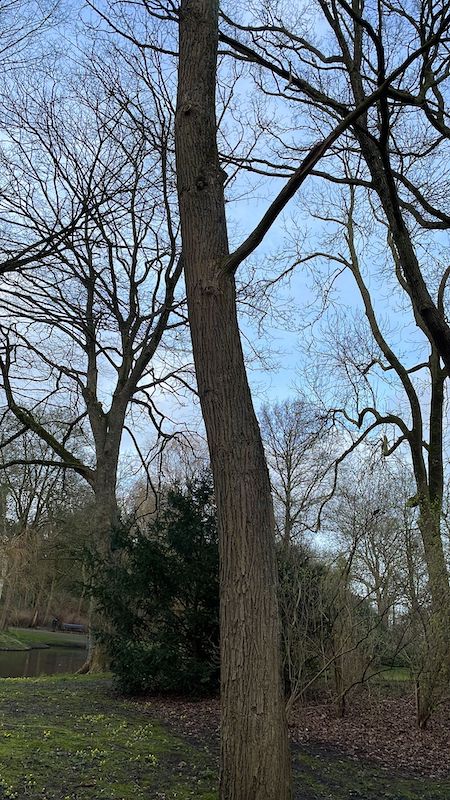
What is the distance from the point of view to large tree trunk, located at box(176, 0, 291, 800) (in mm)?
3139

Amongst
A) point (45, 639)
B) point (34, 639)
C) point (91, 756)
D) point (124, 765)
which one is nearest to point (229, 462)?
point (124, 765)

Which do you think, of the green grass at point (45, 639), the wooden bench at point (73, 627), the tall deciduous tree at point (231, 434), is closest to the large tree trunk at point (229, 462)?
the tall deciduous tree at point (231, 434)

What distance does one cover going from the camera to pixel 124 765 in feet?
15.1

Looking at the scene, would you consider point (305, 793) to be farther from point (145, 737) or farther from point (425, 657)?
point (425, 657)

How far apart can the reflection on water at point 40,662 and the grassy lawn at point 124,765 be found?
399 inches

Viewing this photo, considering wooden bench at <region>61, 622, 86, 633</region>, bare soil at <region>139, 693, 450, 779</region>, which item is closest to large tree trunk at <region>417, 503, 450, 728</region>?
bare soil at <region>139, 693, 450, 779</region>

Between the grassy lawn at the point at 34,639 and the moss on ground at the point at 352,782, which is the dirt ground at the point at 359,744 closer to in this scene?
the moss on ground at the point at 352,782

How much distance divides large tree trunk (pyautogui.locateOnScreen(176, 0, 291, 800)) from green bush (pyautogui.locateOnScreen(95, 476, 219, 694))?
5.02 m

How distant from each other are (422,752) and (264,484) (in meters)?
4.39

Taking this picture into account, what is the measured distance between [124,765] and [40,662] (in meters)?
17.8

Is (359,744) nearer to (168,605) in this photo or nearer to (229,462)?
(168,605)

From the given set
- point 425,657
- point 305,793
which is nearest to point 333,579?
point 425,657

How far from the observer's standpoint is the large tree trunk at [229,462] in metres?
3.14

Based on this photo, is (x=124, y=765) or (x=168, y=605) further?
(x=168, y=605)
